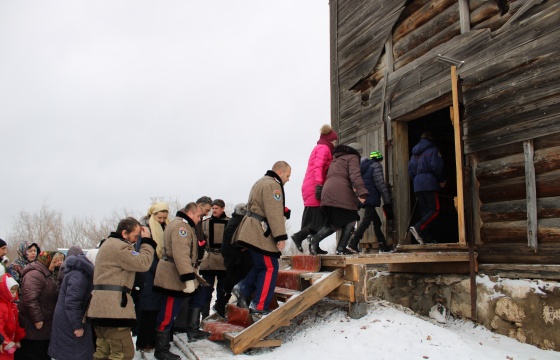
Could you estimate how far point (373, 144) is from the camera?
27.3ft

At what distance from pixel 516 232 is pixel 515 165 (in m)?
0.80

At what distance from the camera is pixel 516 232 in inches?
224

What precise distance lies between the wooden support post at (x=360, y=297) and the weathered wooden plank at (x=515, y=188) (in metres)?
2.00

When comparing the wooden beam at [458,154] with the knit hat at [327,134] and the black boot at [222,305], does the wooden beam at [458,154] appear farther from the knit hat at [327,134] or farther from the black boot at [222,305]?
the black boot at [222,305]

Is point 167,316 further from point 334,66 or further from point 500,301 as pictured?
point 334,66

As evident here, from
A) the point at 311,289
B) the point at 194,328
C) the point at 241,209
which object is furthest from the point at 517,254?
the point at 194,328

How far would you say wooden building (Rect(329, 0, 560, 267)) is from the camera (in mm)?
5406

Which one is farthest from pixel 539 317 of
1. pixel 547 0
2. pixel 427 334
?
pixel 547 0

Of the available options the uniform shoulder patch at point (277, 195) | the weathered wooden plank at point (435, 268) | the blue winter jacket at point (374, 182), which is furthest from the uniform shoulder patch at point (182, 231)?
the weathered wooden plank at point (435, 268)

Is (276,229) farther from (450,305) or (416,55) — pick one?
(416,55)

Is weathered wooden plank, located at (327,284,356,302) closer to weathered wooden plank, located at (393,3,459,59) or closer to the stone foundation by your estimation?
the stone foundation

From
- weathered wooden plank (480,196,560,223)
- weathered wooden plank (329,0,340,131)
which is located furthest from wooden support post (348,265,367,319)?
weathered wooden plank (329,0,340,131)

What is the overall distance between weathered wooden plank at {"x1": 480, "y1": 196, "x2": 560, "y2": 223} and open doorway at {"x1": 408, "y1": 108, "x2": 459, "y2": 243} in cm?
370

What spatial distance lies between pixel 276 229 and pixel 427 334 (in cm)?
194
